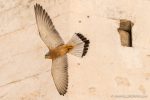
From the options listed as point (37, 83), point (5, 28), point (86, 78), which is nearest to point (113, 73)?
point (86, 78)

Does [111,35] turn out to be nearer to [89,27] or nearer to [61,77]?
[89,27]

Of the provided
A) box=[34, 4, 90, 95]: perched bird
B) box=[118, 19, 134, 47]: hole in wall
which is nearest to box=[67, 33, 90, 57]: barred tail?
box=[34, 4, 90, 95]: perched bird

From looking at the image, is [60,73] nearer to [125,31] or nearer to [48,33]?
[48,33]

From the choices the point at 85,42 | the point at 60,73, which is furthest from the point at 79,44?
the point at 60,73

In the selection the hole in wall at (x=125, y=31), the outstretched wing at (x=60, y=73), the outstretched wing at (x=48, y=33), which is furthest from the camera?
the hole in wall at (x=125, y=31)

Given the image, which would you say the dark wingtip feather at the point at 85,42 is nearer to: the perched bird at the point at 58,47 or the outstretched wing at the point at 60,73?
the perched bird at the point at 58,47

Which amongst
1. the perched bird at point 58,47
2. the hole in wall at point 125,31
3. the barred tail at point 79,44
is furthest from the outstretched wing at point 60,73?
the hole in wall at point 125,31
